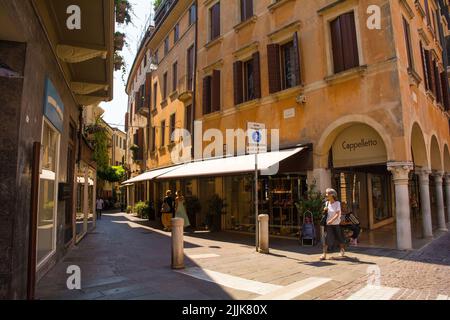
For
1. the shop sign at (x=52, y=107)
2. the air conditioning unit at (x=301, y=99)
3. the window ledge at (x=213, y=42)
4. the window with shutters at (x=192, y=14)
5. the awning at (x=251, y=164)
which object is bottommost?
the awning at (x=251, y=164)

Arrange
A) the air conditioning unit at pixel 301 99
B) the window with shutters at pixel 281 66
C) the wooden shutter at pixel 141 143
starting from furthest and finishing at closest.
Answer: the wooden shutter at pixel 141 143 → the window with shutters at pixel 281 66 → the air conditioning unit at pixel 301 99

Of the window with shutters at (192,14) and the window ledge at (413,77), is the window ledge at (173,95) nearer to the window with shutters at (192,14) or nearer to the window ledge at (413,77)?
the window with shutters at (192,14)

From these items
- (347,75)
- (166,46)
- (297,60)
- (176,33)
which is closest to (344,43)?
(347,75)

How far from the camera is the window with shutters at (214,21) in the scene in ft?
56.1

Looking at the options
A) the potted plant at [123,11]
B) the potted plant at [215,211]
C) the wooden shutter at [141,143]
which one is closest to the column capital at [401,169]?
the potted plant at [215,211]

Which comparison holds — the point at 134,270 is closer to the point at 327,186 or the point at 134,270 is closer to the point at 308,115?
the point at 327,186

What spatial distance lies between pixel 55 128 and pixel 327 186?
8095 mm

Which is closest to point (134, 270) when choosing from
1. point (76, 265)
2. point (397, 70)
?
point (76, 265)

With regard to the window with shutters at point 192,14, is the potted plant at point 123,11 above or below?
below

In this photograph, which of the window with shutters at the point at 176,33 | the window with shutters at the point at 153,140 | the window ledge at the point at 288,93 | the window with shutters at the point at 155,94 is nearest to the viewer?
the window ledge at the point at 288,93

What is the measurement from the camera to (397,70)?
9797 millimetres

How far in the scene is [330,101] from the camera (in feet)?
36.8

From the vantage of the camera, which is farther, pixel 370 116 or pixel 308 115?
pixel 308 115

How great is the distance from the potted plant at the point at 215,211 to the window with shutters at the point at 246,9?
313 inches
